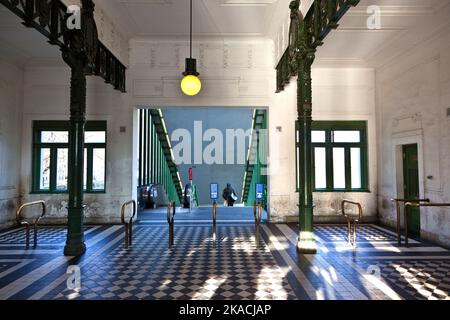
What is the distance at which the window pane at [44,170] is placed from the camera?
330 inches

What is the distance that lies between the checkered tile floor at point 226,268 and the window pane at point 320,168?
2141 mm

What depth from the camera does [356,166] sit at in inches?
340

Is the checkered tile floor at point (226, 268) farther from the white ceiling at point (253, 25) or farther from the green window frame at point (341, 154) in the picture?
the white ceiling at point (253, 25)

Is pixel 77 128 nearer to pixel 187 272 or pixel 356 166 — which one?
pixel 187 272

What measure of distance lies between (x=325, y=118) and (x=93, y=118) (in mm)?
6597

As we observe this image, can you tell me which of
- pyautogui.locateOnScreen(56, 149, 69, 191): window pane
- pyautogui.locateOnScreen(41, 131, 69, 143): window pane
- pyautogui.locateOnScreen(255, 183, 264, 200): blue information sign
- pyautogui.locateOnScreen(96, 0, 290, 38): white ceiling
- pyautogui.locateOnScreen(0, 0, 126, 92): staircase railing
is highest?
Answer: pyautogui.locateOnScreen(96, 0, 290, 38): white ceiling

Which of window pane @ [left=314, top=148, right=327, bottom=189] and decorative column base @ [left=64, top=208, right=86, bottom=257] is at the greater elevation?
window pane @ [left=314, top=148, right=327, bottom=189]

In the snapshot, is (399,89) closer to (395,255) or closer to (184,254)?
(395,255)

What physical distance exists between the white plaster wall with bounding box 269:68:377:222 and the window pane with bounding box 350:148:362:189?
0.29 m

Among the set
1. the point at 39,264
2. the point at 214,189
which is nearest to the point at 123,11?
the point at 39,264

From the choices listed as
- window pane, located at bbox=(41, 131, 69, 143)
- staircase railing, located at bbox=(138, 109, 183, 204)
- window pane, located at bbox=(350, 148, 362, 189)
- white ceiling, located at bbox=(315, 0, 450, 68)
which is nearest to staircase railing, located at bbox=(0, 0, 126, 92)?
window pane, located at bbox=(41, 131, 69, 143)

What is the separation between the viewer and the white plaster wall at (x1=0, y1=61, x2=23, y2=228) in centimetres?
752

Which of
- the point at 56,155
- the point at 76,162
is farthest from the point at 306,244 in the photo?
the point at 56,155

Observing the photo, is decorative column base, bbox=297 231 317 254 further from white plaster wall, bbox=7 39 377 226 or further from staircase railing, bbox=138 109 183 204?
staircase railing, bbox=138 109 183 204
